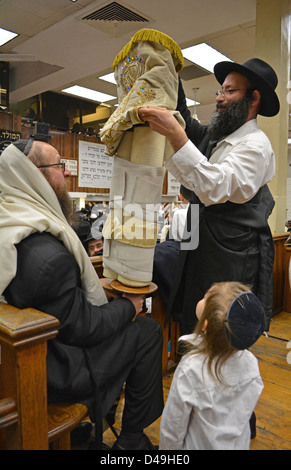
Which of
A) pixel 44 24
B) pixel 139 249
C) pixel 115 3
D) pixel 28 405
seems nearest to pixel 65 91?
pixel 44 24

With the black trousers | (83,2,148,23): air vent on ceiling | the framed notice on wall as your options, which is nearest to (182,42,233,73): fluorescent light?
(83,2,148,23): air vent on ceiling

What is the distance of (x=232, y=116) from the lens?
62.4 inches

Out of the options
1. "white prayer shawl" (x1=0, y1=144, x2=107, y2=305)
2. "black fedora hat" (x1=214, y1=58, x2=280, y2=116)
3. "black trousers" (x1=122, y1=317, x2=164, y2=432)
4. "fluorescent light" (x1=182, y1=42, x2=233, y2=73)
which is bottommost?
"black trousers" (x1=122, y1=317, x2=164, y2=432)

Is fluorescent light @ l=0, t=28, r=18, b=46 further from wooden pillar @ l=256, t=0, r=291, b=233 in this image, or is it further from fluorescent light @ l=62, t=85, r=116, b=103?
wooden pillar @ l=256, t=0, r=291, b=233

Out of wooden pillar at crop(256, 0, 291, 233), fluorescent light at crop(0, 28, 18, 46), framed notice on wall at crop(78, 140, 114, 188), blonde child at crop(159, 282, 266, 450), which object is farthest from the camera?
framed notice on wall at crop(78, 140, 114, 188)

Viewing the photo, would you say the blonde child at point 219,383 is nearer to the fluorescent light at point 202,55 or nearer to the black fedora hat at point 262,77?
the black fedora hat at point 262,77

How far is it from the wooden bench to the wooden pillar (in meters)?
3.56

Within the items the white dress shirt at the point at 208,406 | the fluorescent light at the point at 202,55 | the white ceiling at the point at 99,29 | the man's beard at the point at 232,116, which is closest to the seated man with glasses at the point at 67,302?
the white dress shirt at the point at 208,406

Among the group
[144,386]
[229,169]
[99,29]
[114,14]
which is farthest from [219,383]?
[99,29]

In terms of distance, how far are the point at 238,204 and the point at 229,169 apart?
0.76ft

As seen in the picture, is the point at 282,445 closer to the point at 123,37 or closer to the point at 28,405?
the point at 28,405

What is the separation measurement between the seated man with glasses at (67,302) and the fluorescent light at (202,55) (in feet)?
14.1

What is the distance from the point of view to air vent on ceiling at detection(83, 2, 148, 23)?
3.71 metres
